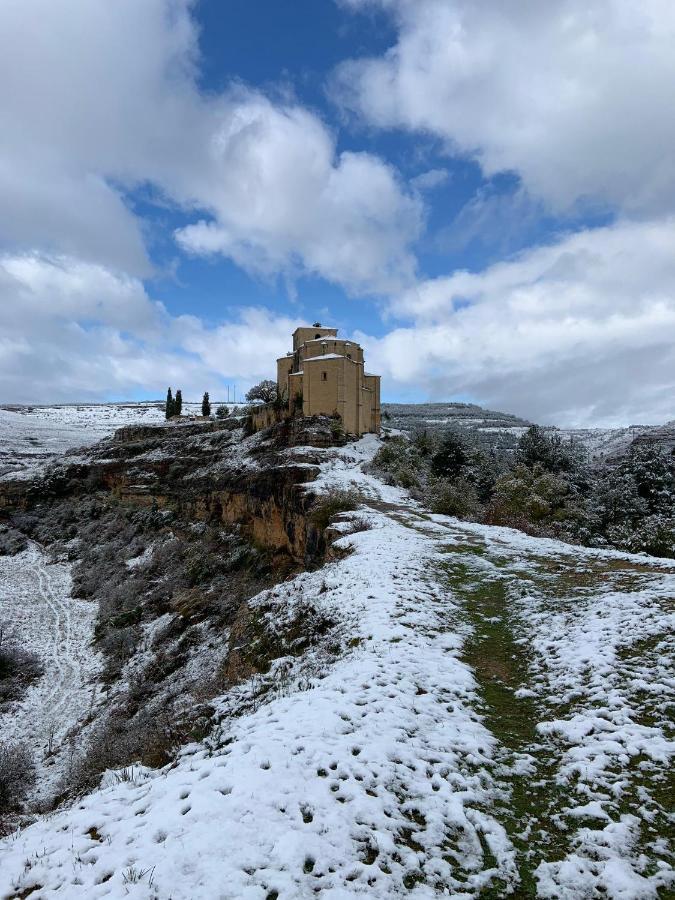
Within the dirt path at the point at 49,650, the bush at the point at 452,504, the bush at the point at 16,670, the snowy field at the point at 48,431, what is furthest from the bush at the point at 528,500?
the snowy field at the point at 48,431

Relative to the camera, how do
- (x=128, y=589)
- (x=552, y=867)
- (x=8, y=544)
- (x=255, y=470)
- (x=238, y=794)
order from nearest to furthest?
(x=552, y=867) → (x=238, y=794) → (x=128, y=589) → (x=255, y=470) → (x=8, y=544)

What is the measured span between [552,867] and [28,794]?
1568 cm

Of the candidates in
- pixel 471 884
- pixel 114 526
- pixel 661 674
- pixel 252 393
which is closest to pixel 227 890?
pixel 471 884

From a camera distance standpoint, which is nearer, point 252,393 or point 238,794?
point 238,794

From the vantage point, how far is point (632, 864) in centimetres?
405

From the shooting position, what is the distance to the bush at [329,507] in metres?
21.8

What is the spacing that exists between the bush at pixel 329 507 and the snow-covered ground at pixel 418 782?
11725 millimetres

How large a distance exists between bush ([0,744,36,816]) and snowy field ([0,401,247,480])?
4198 centimetres

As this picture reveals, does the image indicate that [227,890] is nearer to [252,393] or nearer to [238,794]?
[238,794]

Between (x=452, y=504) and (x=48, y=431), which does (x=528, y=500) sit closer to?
(x=452, y=504)

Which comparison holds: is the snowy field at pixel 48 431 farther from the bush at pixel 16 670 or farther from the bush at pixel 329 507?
the bush at pixel 329 507

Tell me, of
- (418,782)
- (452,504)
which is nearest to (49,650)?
(452,504)

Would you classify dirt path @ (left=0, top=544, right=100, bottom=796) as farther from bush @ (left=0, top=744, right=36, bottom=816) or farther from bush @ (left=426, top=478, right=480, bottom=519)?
bush @ (left=426, top=478, right=480, bottom=519)

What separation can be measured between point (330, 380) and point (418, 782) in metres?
36.9
